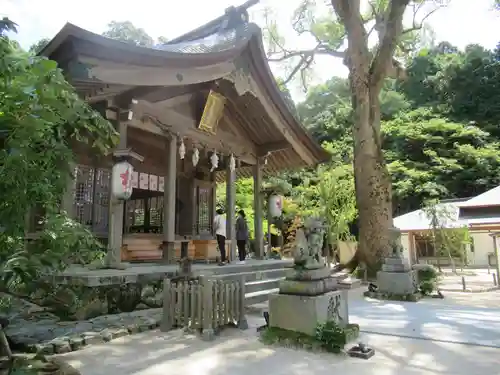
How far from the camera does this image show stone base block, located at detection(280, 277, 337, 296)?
575 centimetres

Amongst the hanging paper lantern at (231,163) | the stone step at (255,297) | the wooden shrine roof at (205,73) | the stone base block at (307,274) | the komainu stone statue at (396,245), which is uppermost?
the wooden shrine roof at (205,73)

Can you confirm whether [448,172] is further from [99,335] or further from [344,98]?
[99,335]

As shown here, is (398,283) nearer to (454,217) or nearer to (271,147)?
(271,147)

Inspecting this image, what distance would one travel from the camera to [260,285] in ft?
30.1

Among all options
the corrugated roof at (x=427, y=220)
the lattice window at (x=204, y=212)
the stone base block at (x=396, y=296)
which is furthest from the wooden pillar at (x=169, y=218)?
the corrugated roof at (x=427, y=220)

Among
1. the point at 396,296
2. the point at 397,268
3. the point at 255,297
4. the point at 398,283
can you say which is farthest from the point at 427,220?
the point at 255,297

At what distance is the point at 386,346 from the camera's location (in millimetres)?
5574

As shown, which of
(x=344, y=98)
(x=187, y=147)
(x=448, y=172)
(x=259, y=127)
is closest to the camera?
(x=187, y=147)

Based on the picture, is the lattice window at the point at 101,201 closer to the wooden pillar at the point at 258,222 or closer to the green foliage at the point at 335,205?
the wooden pillar at the point at 258,222

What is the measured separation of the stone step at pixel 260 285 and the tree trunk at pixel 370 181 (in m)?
5.89

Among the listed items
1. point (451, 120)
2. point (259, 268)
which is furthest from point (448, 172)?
point (259, 268)

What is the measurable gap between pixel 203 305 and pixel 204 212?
8.33m

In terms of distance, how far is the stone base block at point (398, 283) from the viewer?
1077cm

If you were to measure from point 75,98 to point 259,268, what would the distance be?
7567mm
